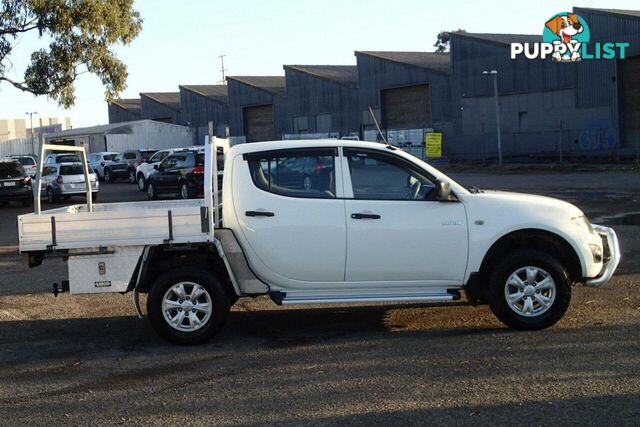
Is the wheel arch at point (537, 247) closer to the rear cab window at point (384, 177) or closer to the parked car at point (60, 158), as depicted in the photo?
the rear cab window at point (384, 177)

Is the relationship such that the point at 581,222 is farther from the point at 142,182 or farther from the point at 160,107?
the point at 160,107

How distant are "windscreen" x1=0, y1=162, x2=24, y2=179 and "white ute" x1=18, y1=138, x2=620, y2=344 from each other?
22163 mm

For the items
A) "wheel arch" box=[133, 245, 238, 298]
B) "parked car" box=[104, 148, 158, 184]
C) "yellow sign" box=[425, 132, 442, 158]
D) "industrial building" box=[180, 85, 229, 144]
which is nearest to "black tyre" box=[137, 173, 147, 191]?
"parked car" box=[104, 148, 158, 184]

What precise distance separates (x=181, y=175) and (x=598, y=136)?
25.3m

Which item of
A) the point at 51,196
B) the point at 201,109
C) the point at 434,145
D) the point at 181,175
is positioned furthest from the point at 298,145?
the point at 201,109

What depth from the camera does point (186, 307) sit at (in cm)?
781

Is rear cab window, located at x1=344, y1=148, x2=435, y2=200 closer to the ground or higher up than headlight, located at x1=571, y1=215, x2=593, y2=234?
higher up

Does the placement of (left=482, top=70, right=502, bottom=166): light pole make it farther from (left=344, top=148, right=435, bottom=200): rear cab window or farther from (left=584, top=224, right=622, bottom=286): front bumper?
(left=344, top=148, right=435, bottom=200): rear cab window

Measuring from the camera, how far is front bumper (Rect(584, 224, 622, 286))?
318 inches

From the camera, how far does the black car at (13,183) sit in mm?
28125

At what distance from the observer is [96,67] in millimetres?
28281

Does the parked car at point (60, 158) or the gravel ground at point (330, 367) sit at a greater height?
the parked car at point (60, 158)

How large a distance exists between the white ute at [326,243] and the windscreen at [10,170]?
22.2 metres

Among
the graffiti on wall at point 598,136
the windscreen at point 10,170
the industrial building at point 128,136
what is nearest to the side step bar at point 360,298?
the windscreen at point 10,170
